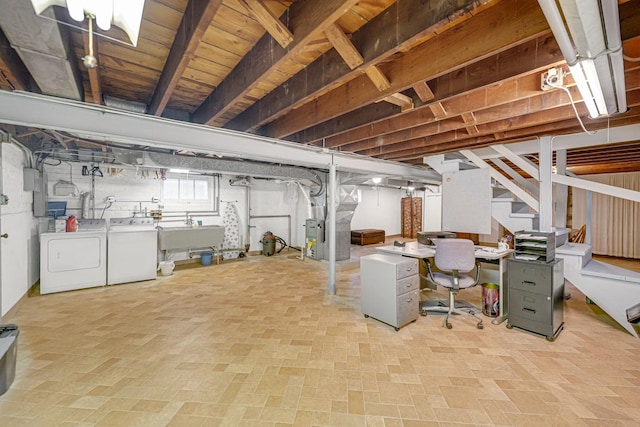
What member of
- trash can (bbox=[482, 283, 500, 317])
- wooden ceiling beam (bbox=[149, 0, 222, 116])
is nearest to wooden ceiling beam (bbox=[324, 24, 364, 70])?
wooden ceiling beam (bbox=[149, 0, 222, 116])

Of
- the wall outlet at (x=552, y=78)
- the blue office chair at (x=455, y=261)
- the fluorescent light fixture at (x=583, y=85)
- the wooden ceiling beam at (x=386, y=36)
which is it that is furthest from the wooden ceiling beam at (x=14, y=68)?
the blue office chair at (x=455, y=261)

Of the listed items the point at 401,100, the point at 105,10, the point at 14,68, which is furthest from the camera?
the point at 401,100

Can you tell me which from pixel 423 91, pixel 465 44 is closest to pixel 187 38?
pixel 465 44

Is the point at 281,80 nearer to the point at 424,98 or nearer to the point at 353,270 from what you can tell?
the point at 424,98

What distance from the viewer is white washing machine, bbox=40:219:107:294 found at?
13.3 feet

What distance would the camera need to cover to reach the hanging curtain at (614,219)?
21.3ft

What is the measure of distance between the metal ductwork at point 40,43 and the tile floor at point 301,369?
229cm

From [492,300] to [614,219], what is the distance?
21.4 ft

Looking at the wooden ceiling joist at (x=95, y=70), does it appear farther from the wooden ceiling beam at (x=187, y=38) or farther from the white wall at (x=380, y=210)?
the white wall at (x=380, y=210)

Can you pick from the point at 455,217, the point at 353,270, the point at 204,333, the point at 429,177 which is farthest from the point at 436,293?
the point at 204,333

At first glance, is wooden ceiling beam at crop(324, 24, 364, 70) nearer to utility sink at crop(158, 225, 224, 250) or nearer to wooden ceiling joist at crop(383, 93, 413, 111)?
wooden ceiling joist at crop(383, 93, 413, 111)

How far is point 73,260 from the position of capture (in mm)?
4254

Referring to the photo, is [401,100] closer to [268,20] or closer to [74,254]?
[268,20]

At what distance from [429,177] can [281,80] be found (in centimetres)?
490
